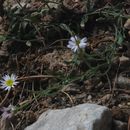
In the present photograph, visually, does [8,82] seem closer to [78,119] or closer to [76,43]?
[76,43]

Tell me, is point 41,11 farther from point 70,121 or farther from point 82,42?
point 70,121

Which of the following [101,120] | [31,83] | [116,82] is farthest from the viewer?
[31,83]

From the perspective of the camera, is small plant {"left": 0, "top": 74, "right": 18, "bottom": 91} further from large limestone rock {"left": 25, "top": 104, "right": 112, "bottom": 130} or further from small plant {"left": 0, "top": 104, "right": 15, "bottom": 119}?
large limestone rock {"left": 25, "top": 104, "right": 112, "bottom": 130}

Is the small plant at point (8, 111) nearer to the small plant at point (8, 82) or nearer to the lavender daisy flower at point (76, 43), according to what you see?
the small plant at point (8, 82)

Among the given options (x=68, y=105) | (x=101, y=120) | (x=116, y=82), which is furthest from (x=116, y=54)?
(x=101, y=120)

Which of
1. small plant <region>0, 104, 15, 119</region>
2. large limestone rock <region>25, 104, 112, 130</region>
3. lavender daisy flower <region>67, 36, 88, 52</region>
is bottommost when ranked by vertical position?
small plant <region>0, 104, 15, 119</region>

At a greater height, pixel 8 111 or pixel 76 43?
pixel 76 43

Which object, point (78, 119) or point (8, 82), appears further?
point (8, 82)

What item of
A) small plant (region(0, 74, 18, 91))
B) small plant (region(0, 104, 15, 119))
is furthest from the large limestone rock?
small plant (region(0, 74, 18, 91))

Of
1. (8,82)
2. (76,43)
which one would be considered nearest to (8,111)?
(8,82)
